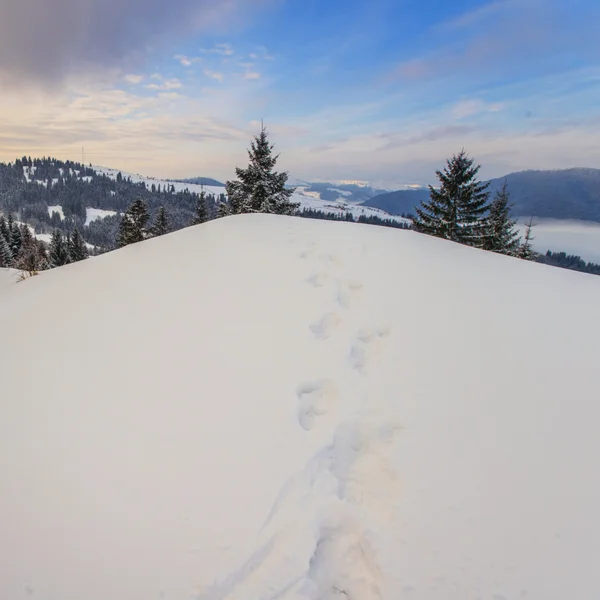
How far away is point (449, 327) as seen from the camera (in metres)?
4.60

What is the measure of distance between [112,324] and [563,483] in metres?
5.38

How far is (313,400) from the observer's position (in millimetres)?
3600

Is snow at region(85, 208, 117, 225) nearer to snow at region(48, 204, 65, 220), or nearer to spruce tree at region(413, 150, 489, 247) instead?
snow at region(48, 204, 65, 220)

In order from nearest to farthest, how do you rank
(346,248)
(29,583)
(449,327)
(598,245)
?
(29,583), (449,327), (346,248), (598,245)

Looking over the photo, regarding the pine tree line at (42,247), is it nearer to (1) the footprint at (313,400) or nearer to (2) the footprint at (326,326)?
(2) the footprint at (326,326)

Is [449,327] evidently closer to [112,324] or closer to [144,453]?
[144,453]

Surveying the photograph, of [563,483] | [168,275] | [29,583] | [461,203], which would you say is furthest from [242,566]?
[461,203]

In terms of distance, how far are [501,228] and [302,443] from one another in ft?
88.2

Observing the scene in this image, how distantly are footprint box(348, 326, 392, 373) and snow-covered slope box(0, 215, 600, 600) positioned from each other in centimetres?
3

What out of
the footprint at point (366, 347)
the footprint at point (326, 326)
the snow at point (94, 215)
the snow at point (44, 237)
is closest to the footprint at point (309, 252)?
the footprint at point (326, 326)

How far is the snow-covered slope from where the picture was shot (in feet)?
7.50

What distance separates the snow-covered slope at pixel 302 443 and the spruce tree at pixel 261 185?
19.0 m

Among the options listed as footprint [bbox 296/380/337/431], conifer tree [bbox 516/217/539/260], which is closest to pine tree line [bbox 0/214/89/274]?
footprint [bbox 296/380/337/431]

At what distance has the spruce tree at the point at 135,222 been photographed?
29359 mm
